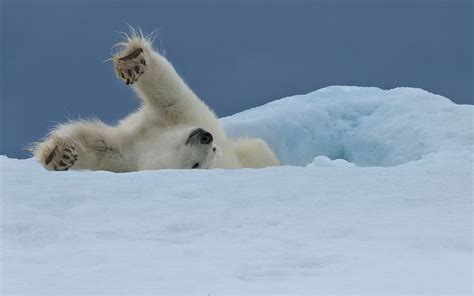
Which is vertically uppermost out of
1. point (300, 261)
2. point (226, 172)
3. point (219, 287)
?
point (226, 172)

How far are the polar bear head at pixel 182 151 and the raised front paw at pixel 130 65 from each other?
811 mm

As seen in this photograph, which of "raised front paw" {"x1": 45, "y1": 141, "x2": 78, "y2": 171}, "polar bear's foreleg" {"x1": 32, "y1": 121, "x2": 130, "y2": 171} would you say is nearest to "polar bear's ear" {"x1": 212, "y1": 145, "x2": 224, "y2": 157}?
"polar bear's foreleg" {"x1": 32, "y1": 121, "x2": 130, "y2": 171}

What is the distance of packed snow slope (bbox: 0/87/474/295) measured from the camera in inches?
150

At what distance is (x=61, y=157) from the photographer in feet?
25.9

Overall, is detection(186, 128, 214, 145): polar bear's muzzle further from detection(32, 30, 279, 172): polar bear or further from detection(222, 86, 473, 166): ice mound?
detection(222, 86, 473, 166): ice mound

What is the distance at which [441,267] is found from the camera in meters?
4.01

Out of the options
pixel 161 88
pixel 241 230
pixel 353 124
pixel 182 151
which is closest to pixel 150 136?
pixel 161 88

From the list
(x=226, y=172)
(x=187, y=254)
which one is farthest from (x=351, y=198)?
(x=187, y=254)

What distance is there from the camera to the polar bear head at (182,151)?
8.16m

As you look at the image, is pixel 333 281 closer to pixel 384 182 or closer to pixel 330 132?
pixel 384 182

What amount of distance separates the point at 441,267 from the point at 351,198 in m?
1.67

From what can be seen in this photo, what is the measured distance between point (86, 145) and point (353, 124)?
193 inches

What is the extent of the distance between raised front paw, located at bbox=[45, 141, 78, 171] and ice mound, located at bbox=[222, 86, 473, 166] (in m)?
3.97

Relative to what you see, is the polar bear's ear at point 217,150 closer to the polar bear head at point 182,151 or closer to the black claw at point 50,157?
the polar bear head at point 182,151
